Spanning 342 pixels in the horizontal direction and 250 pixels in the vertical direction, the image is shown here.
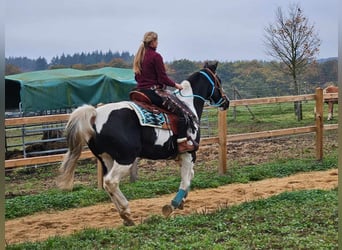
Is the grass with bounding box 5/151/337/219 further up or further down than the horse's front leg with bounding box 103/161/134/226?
further down

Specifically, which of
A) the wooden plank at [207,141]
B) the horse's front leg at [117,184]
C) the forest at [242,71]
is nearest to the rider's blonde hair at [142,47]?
the horse's front leg at [117,184]

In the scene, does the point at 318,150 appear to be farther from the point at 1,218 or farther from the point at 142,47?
the point at 1,218

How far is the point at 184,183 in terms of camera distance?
5566 millimetres

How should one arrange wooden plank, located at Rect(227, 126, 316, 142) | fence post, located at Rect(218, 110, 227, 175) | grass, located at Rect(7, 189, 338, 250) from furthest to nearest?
wooden plank, located at Rect(227, 126, 316, 142) → fence post, located at Rect(218, 110, 227, 175) → grass, located at Rect(7, 189, 338, 250)

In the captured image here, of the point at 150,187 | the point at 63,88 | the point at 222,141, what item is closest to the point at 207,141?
the point at 222,141

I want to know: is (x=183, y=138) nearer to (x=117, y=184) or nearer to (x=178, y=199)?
(x=178, y=199)

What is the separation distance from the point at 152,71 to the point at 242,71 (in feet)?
54.7

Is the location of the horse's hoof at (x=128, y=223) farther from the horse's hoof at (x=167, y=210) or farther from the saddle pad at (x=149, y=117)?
the saddle pad at (x=149, y=117)

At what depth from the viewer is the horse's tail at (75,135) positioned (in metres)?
4.88

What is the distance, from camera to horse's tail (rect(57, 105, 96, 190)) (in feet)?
16.0

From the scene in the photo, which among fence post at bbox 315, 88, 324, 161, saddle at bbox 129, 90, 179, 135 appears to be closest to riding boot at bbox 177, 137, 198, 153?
saddle at bbox 129, 90, 179, 135

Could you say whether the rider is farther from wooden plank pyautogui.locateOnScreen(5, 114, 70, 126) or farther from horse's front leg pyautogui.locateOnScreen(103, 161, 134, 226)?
wooden plank pyautogui.locateOnScreen(5, 114, 70, 126)

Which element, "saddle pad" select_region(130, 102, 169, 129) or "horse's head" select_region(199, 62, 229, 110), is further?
"horse's head" select_region(199, 62, 229, 110)

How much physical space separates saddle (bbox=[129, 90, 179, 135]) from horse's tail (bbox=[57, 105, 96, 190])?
0.53 metres
